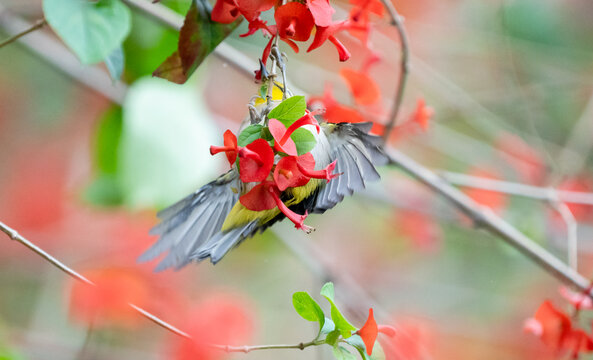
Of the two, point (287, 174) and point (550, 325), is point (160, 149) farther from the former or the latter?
point (550, 325)

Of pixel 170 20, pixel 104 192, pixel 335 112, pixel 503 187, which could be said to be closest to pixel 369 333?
pixel 335 112

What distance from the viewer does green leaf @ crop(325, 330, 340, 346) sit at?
0.69 m

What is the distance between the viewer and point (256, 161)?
580 mm

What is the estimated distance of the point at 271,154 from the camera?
577 mm

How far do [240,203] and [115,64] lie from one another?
0.80 ft

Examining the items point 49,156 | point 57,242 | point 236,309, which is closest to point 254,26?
point 236,309

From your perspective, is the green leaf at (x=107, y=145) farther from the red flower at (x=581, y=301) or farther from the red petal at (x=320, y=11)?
the red flower at (x=581, y=301)

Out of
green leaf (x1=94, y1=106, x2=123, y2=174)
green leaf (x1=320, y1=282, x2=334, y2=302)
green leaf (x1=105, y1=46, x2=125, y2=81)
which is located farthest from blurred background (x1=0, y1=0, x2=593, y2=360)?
green leaf (x1=320, y1=282, x2=334, y2=302)

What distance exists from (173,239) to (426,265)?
87.2 inches

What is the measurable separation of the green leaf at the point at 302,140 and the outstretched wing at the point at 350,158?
0.10 metres

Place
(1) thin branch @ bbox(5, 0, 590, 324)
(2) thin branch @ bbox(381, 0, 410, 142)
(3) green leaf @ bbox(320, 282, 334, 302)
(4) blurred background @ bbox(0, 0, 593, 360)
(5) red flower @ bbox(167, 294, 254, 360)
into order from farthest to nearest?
(4) blurred background @ bbox(0, 0, 593, 360)
(5) red flower @ bbox(167, 294, 254, 360)
(1) thin branch @ bbox(5, 0, 590, 324)
(2) thin branch @ bbox(381, 0, 410, 142)
(3) green leaf @ bbox(320, 282, 334, 302)

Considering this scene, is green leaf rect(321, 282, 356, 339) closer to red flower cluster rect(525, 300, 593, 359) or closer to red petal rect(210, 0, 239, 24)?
red petal rect(210, 0, 239, 24)

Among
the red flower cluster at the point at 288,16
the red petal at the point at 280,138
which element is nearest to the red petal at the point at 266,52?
the red flower cluster at the point at 288,16

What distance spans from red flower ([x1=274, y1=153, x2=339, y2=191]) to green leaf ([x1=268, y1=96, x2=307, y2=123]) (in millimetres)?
34
